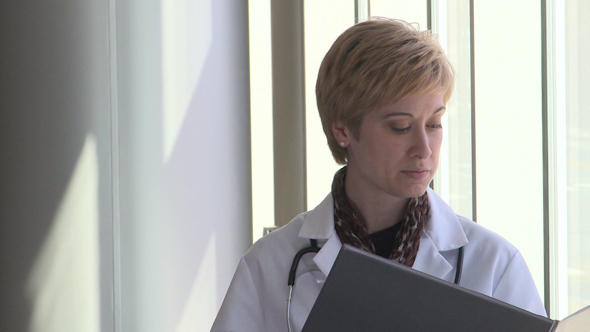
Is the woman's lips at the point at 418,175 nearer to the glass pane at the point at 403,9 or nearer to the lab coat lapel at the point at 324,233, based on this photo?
the lab coat lapel at the point at 324,233

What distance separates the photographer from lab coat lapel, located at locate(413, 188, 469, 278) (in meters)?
1.30

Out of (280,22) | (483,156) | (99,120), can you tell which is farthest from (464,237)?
(280,22)

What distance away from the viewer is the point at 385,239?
1.40m

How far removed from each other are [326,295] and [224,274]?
7.44ft

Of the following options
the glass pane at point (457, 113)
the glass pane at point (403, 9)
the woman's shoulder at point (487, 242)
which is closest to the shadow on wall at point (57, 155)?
the glass pane at point (403, 9)

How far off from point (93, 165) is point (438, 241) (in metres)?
1.57

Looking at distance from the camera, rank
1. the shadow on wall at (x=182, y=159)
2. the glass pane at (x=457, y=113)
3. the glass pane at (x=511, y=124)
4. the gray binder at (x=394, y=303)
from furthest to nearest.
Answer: the shadow on wall at (x=182, y=159) < the glass pane at (x=457, y=113) < the glass pane at (x=511, y=124) < the gray binder at (x=394, y=303)

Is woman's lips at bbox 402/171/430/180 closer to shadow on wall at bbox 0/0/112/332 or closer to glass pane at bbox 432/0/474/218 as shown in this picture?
glass pane at bbox 432/0/474/218

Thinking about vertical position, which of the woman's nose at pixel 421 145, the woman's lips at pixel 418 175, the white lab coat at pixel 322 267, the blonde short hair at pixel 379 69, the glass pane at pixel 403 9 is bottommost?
the white lab coat at pixel 322 267

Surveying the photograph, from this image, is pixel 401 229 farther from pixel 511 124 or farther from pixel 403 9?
pixel 403 9

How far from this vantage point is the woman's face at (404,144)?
4.25 feet

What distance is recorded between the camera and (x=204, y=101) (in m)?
2.84

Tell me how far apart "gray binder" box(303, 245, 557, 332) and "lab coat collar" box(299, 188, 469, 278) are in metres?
0.55

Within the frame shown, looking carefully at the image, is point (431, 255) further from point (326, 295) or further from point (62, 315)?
point (62, 315)
